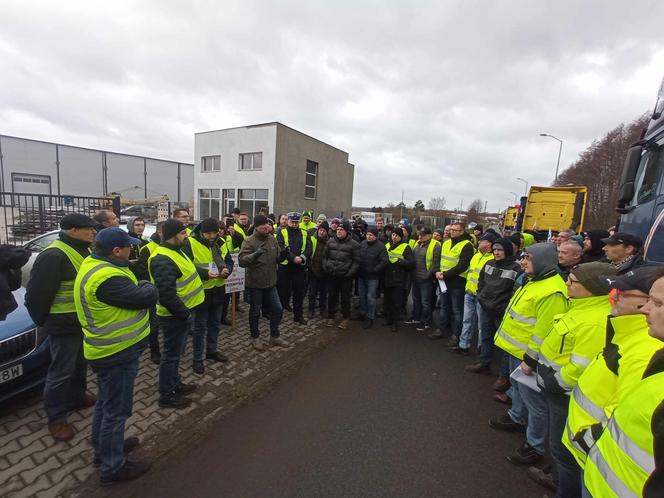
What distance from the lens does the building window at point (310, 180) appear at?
2344 centimetres

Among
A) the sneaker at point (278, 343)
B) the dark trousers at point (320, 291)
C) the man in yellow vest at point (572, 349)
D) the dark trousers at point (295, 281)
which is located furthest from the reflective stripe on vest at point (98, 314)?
the dark trousers at point (320, 291)

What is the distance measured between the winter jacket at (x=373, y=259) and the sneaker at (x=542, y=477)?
352 centimetres

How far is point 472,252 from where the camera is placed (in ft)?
16.9

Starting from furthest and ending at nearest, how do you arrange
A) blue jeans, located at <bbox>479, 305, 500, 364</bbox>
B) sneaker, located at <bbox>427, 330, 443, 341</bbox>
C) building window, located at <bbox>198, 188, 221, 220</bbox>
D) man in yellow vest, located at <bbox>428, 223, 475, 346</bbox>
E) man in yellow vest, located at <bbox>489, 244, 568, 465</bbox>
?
building window, located at <bbox>198, 188, 221, 220</bbox>
sneaker, located at <bbox>427, 330, 443, 341</bbox>
man in yellow vest, located at <bbox>428, 223, 475, 346</bbox>
blue jeans, located at <bbox>479, 305, 500, 364</bbox>
man in yellow vest, located at <bbox>489, 244, 568, 465</bbox>

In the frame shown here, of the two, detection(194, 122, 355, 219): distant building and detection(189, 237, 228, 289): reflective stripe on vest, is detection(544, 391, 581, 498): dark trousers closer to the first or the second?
detection(189, 237, 228, 289): reflective stripe on vest

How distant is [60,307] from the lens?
2662mm

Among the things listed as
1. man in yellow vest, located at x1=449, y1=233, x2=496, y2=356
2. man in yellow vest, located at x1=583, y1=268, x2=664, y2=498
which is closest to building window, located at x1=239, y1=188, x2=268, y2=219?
man in yellow vest, located at x1=449, y1=233, x2=496, y2=356

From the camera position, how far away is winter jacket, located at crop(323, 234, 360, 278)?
573 centimetres

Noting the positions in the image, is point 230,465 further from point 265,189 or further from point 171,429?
point 265,189

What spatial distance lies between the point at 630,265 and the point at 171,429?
13.5 ft

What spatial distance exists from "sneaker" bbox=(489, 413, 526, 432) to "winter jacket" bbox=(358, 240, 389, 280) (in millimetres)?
2958

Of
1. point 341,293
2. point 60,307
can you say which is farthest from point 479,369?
point 60,307

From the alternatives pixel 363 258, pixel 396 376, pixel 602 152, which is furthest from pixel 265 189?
pixel 602 152

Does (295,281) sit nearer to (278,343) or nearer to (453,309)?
(278,343)
